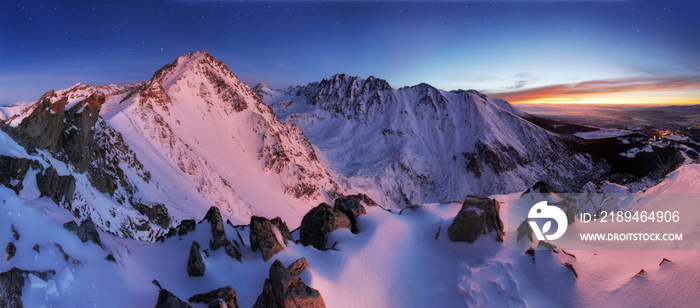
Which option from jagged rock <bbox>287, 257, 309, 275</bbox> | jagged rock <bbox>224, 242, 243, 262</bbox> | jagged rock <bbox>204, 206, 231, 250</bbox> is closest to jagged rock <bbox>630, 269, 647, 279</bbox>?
jagged rock <bbox>287, 257, 309, 275</bbox>

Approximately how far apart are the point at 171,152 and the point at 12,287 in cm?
6170

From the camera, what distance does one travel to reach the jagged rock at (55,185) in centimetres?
1739

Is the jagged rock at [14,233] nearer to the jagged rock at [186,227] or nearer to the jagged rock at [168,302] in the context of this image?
the jagged rock at [168,302]

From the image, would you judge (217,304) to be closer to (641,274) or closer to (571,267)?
(571,267)

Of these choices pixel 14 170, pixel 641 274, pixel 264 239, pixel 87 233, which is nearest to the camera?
pixel 87 233

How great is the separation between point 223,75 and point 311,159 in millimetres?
47961

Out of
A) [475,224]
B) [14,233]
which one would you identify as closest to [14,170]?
[14,233]

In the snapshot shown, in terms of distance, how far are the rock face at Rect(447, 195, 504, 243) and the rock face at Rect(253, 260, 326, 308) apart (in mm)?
8714

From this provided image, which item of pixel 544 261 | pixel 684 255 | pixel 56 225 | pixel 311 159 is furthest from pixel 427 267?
pixel 311 159

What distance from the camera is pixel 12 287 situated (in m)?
7.01

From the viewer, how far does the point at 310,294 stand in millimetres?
9484

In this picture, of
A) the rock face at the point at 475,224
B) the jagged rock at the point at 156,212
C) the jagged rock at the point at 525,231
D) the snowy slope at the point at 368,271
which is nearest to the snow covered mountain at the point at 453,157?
the jagged rock at the point at 156,212

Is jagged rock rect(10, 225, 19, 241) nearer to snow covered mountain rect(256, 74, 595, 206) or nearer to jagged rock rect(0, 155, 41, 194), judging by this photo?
jagged rock rect(0, 155, 41, 194)

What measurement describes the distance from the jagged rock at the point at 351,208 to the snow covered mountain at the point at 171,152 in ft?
58.2
